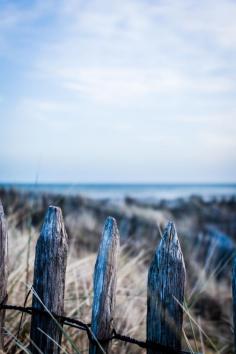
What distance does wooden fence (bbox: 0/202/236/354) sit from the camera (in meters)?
1.30

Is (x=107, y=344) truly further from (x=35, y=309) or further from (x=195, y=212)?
(x=195, y=212)

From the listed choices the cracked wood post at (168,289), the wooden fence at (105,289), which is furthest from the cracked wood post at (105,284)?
the cracked wood post at (168,289)

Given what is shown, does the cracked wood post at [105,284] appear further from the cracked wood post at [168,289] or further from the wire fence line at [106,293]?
the cracked wood post at [168,289]

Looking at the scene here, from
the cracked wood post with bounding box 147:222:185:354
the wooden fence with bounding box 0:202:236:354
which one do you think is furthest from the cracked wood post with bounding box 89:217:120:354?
the cracked wood post with bounding box 147:222:185:354

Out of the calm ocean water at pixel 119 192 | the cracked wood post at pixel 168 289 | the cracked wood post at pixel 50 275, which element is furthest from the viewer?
the calm ocean water at pixel 119 192

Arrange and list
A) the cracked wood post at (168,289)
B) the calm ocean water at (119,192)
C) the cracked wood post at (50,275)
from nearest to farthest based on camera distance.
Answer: the cracked wood post at (168,289) < the cracked wood post at (50,275) < the calm ocean water at (119,192)

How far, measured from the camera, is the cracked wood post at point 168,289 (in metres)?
1.30

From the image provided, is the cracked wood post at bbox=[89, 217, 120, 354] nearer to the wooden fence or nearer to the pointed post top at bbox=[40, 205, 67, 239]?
the wooden fence

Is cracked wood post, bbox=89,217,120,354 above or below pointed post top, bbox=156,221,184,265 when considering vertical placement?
below

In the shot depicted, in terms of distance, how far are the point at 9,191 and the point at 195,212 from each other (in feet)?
14.1

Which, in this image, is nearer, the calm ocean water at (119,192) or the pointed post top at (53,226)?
the pointed post top at (53,226)

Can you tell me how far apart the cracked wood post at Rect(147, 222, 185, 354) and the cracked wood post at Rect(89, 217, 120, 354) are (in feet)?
0.44

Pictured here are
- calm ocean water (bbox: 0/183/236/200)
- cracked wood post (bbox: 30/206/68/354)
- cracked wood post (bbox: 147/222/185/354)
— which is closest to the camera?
cracked wood post (bbox: 147/222/185/354)

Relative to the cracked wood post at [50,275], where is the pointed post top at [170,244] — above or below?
above
